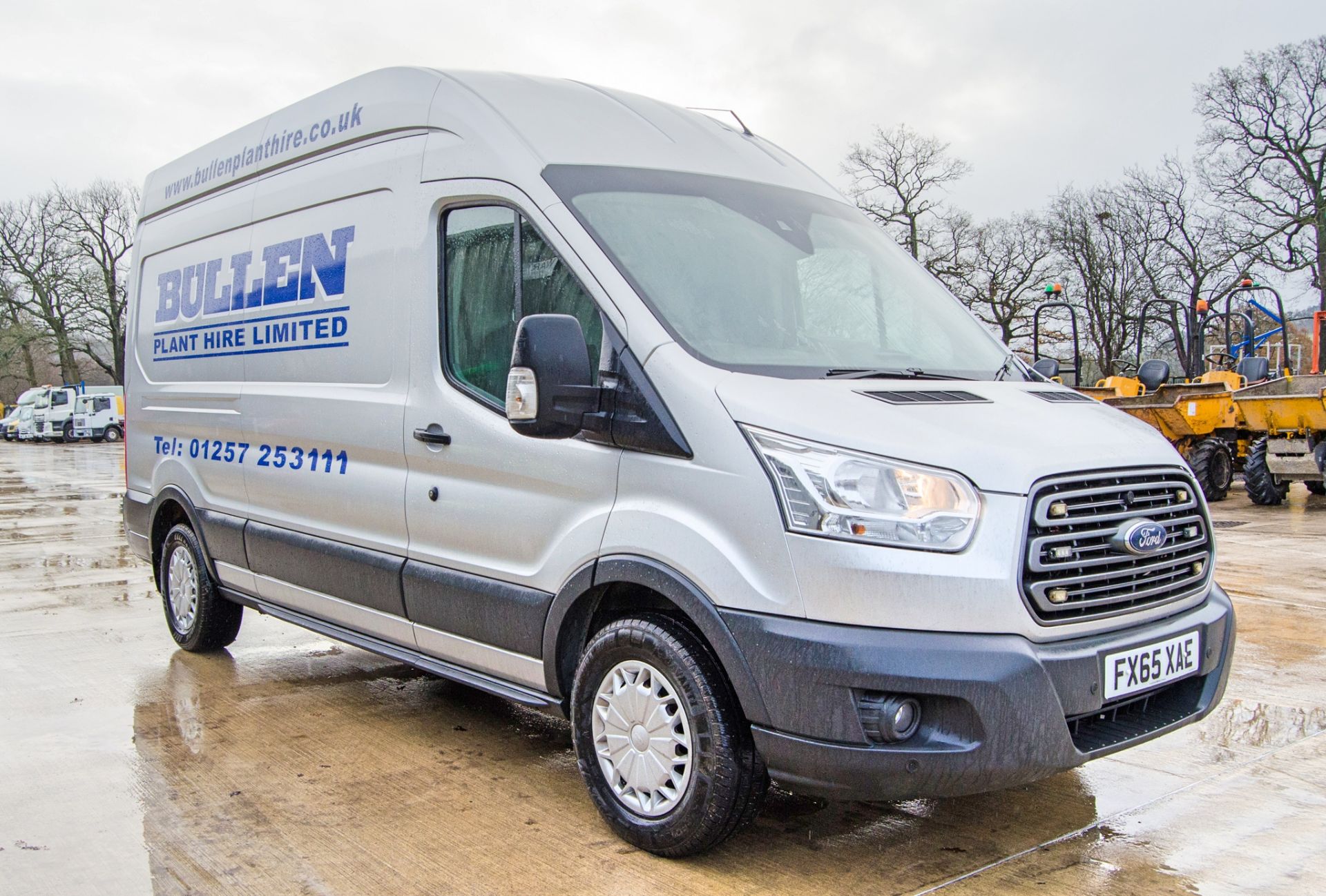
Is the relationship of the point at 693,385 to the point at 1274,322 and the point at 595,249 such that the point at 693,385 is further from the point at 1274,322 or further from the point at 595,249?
the point at 1274,322

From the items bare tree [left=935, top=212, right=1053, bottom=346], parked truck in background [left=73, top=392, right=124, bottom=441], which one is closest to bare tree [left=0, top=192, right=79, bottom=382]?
parked truck in background [left=73, top=392, right=124, bottom=441]

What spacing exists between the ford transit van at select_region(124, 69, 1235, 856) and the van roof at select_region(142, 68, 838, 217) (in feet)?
0.05

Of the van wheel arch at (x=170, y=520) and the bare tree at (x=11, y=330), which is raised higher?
the bare tree at (x=11, y=330)

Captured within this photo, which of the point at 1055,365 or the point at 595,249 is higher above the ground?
the point at 595,249

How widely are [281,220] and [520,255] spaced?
1.92 meters

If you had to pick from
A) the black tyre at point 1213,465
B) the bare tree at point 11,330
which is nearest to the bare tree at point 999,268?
the black tyre at point 1213,465

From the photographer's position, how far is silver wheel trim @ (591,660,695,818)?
11.0 feet

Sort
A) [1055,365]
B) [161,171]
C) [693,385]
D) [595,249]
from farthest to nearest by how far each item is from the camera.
Result: 1. [161,171]
2. [1055,365]
3. [595,249]
4. [693,385]

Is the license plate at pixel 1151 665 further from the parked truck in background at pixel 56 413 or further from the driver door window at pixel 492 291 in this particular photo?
the parked truck in background at pixel 56 413

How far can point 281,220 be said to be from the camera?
17.5 ft

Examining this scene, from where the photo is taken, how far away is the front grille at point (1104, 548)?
3.04 meters

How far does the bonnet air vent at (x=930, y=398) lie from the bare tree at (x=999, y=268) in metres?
37.2

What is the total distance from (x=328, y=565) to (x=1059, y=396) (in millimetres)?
2993

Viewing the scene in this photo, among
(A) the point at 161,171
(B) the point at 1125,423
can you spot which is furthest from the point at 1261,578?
(A) the point at 161,171
